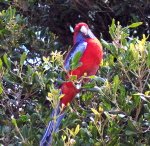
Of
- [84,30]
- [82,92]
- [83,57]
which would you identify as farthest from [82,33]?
[82,92]

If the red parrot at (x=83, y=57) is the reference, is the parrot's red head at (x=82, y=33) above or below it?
above

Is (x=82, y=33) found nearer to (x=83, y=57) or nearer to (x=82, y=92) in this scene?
(x=83, y=57)

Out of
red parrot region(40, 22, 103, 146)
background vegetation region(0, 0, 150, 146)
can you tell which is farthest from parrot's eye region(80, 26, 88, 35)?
background vegetation region(0, 0, 150, 146)

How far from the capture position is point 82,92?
2273 millimetres

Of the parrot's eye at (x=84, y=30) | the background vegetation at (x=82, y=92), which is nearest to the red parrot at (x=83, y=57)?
the parrot's eye at (x=84, y=30)

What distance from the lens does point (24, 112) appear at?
2.18m

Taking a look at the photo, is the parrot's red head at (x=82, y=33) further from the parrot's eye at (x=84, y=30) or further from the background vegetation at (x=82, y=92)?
the background vegetation at (x=82, y=92)

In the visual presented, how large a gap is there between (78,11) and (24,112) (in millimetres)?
1027

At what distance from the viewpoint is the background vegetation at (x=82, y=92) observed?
1.78m

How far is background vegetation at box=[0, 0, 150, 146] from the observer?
178 cm

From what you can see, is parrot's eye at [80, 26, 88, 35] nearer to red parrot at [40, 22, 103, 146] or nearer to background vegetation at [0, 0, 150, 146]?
red parrot at [40, 22, 103, 146]

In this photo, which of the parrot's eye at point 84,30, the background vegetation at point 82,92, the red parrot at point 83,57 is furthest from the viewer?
the parrot's eye at point 84,30

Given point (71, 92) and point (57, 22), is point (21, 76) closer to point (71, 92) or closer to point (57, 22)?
point (71, 92)

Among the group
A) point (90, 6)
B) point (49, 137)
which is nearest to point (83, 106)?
point (49, 137)
